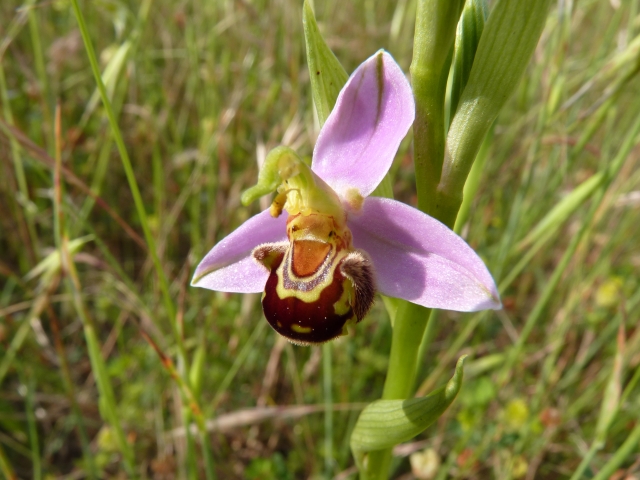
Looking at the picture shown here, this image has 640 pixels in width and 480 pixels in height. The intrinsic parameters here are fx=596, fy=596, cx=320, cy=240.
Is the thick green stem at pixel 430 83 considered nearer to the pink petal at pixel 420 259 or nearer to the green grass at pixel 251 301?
the pink petal at pixel 420 259

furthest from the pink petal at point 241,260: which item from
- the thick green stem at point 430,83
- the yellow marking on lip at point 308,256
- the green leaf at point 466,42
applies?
the green leaf at point 466,42

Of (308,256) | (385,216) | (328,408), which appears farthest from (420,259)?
(328,408)

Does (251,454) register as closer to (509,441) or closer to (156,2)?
(509,441)

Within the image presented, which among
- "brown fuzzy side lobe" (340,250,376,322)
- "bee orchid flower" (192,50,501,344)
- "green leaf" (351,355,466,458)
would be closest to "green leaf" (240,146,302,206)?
"bee orchid flower" (192,50,501,344)

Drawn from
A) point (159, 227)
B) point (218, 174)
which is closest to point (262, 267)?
point (159, 227)

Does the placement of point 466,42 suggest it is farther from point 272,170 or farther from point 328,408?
point 328,408

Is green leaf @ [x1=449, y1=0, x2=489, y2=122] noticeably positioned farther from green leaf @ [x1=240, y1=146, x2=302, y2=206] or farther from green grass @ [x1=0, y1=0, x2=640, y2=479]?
green grass @ [x1=0, y1=0, x2=640, y2=479]
